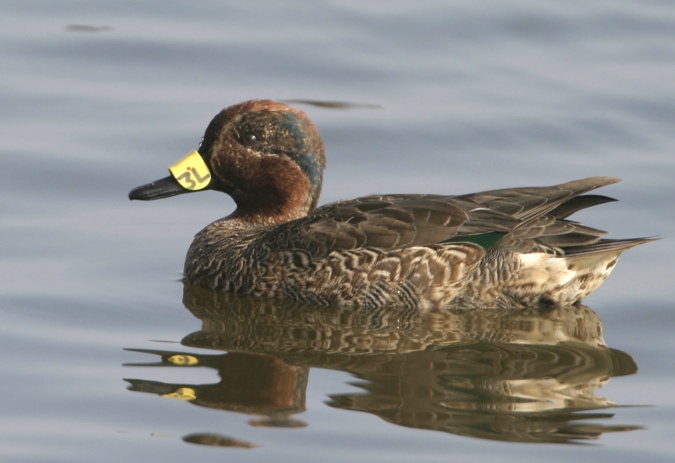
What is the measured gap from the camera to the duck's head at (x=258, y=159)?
37.6 feet

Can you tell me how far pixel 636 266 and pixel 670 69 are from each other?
446 cm

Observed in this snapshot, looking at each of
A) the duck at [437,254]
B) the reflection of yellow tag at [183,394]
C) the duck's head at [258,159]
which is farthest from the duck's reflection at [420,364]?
the duck's head at [258,159]

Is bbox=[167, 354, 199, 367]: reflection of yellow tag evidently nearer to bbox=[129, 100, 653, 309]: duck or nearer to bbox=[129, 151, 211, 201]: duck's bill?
bbox=[129, 100, 653, 309]: duck

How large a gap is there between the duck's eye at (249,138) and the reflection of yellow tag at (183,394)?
302 cm

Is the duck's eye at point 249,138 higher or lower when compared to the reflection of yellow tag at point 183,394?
higher

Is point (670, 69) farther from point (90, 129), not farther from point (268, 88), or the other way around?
point (90, 129)

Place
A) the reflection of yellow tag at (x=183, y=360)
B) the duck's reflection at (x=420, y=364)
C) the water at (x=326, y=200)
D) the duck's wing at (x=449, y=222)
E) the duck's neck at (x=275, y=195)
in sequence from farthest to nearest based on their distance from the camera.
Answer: the duck's neck at (x=275, y=195), the duck's wing at (x=449, y=222), the reflection of yellow tag at (x=183, y=360), the duck's reflection at (x=420, y=364), the water at (x=326, y=200)

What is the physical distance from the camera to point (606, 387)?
367 inches

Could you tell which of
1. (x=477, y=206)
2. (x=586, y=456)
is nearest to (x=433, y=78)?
(x=477, y=206)

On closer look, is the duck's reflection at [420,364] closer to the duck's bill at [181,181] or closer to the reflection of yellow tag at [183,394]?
the reflection of yellow tag at [183,394]

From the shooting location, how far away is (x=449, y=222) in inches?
422

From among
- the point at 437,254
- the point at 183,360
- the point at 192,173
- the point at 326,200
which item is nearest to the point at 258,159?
the point at 192,173

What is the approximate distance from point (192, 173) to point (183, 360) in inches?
94.4

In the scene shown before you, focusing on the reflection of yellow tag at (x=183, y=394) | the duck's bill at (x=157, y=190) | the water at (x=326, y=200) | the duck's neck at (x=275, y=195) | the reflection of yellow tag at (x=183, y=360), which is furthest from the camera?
the duck's neck at (x=275, y=195)
